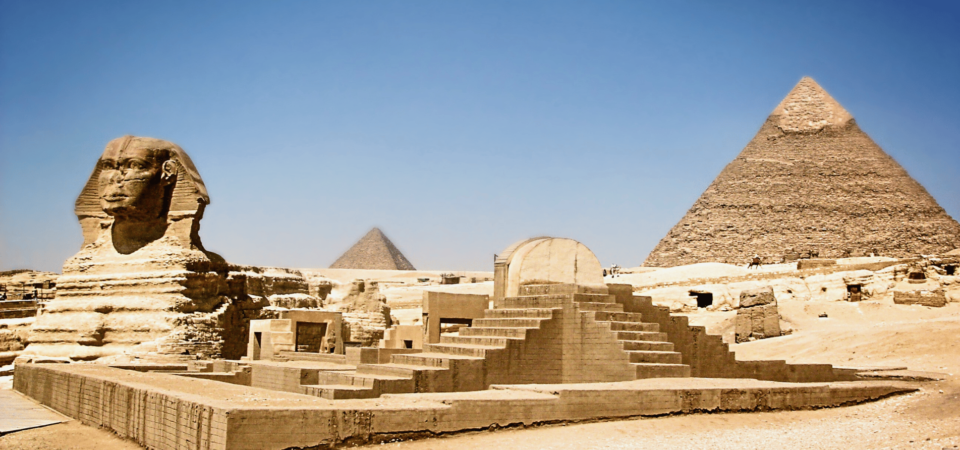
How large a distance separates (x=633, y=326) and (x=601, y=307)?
0.39 m

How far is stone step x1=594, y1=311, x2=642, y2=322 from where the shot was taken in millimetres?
10219

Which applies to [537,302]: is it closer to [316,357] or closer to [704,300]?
[316,357]

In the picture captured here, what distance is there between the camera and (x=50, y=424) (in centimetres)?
894

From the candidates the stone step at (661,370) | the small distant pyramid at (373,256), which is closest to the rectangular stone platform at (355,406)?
the stone step at (661,370)

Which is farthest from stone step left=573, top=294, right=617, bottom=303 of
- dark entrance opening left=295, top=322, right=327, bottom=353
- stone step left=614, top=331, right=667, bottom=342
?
dark entrance opening left=295, top=322, right=327, bottom=353

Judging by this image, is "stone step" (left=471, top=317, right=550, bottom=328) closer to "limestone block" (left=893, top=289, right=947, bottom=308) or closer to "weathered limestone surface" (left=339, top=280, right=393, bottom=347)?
"weathered limestone surface" (left=339, top=280, right=393, bottom=347)

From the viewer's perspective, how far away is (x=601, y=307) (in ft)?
34.3

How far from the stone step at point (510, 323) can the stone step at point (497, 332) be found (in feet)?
0.40

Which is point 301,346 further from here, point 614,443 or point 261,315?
point 614,443

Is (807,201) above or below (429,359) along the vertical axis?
above

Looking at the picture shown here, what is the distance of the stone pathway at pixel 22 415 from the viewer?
860 centimetres

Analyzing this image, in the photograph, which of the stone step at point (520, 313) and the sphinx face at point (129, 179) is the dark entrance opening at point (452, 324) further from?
the sphinx face at point (129, 179)

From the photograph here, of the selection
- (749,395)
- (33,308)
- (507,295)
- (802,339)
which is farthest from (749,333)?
(33,308)

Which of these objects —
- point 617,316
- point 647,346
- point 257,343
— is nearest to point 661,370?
point 647,346
